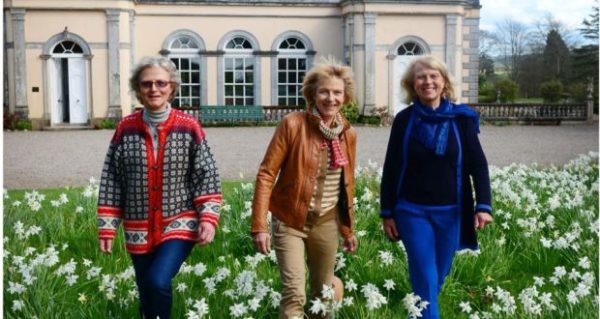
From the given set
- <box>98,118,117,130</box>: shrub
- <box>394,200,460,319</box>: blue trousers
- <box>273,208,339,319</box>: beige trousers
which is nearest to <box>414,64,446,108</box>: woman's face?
<box>394,200,460,319</box>: blue trousers

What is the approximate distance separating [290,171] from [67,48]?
18729 millimetres

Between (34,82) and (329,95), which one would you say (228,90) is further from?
(329,95)

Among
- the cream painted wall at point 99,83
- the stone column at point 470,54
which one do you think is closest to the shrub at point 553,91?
the stone column at point 470,54

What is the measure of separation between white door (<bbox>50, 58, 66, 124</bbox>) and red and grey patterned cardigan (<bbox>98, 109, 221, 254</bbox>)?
60.4ft

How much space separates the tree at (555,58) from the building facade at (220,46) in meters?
15.7


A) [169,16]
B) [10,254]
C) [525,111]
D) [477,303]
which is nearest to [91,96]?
[169,16]

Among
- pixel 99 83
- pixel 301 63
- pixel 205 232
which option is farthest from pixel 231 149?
pixel 205 232

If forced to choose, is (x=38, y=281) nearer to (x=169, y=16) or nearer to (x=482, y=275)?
(x=482, y=275)

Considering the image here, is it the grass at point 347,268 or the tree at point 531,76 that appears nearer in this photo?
the grass at point 347,268

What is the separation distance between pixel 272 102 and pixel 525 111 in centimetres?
791

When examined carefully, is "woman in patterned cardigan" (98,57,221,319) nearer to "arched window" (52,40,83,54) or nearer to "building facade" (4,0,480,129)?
"building facade" (4,0,480,129)

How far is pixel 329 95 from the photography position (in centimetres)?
356

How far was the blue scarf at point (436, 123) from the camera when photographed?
11.8 feet

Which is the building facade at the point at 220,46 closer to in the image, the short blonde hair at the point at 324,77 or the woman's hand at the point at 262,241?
the short blonde hair at the point at 324,77
